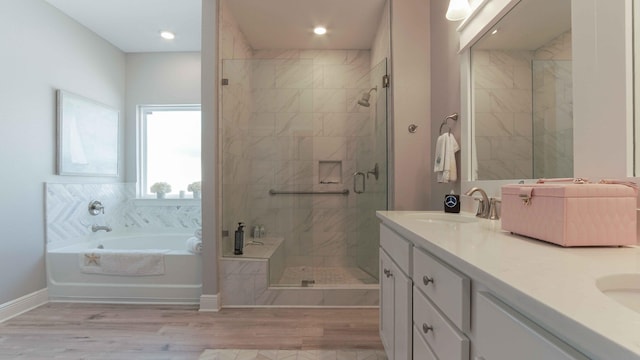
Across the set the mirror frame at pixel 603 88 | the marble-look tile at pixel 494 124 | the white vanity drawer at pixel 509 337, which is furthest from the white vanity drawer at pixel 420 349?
the marble-look tile at pixel 494 124

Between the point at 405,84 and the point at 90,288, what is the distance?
3.18 m

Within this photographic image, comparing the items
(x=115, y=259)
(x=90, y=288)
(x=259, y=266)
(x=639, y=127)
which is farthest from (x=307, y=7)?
(x=90, y=288)

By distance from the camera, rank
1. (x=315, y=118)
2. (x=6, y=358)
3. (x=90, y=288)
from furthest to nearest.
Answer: (x=315, y=118) → (x=90, y=288) → (x=6, y=358)

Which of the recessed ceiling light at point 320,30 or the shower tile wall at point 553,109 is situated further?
the recessed ceiling light at point 320,30

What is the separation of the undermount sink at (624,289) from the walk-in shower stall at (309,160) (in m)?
2.11

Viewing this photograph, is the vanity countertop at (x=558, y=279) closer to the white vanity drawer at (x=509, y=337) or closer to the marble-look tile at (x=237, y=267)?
the white vanity drawer at (x=509, y=337)

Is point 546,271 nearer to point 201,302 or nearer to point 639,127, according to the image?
point 639,127

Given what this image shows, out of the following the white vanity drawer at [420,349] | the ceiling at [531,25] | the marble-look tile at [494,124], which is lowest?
the white vanity drawer at [420,349]

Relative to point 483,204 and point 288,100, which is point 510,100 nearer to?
point 483,204

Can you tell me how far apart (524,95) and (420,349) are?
3.92 ft

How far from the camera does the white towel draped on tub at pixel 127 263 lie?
102 inches

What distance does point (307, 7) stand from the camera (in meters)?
2.72

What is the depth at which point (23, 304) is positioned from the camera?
7.89 ft

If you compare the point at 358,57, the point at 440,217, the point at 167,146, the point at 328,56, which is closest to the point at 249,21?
the point at 328,56
